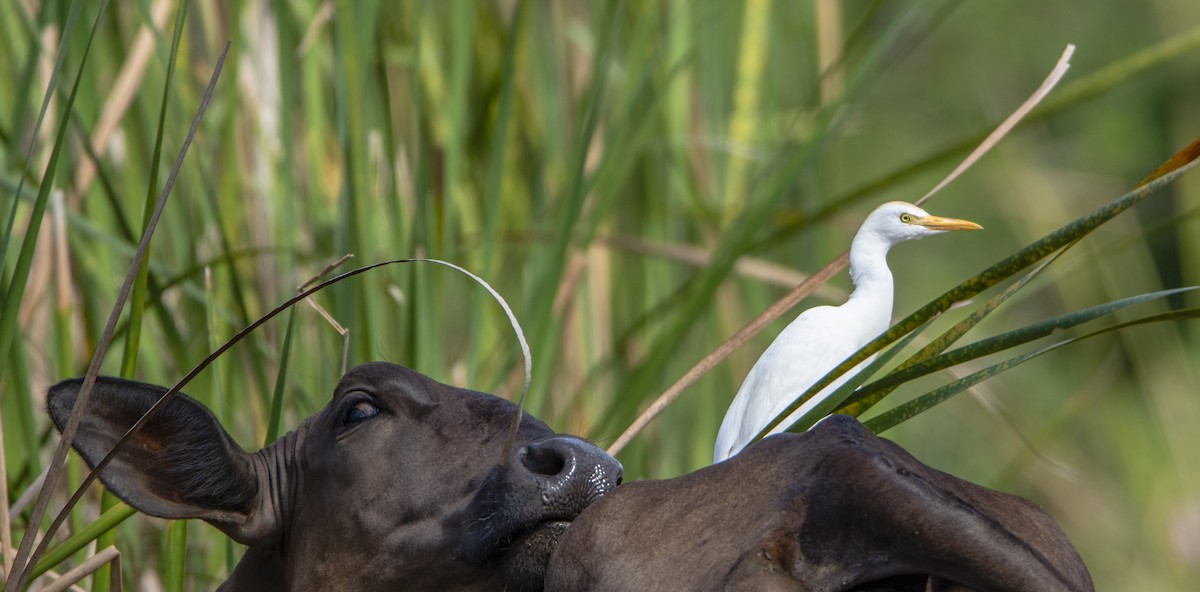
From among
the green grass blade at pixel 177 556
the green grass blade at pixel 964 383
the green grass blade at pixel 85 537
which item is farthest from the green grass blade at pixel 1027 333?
the green grass blade at pixel 177 556

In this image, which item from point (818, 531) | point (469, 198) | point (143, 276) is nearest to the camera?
point (818, 531)

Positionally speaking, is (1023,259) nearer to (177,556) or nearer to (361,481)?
(361,481)

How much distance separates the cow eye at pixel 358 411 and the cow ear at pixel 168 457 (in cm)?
18

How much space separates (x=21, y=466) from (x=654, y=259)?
63.1 inches

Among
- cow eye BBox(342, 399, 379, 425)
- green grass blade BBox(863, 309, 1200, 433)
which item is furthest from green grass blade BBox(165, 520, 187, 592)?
green grass blade BBox(863, 309, 1200, 433)

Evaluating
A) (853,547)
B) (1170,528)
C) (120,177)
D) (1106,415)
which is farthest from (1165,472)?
(853,547)

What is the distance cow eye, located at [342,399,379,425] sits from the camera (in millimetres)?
2168

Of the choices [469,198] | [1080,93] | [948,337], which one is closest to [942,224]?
[1080,93]

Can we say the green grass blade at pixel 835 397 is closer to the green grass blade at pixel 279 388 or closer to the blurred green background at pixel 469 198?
the blurred green background at pixel 469 198

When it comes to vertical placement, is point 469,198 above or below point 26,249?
below

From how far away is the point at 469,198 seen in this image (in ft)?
12.7

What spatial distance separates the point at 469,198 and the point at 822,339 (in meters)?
1.78

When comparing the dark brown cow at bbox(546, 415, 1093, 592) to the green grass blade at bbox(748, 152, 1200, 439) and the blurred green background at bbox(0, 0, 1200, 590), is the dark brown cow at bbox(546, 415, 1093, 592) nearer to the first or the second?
the green grass blade at bbox(748, 152, 1200, 439)

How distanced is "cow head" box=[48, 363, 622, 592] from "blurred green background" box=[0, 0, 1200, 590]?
156mm
